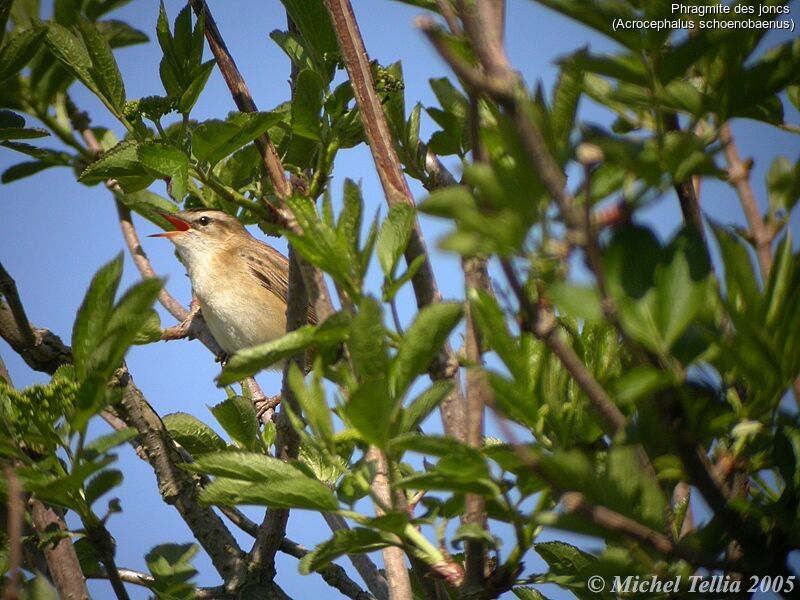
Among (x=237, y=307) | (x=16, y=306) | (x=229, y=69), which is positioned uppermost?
(x=237, y=307)

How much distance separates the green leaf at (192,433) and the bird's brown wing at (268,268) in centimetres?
322

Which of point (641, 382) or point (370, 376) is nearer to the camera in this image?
point (641, 382)

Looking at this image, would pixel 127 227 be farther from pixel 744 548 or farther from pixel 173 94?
pixel 744 548

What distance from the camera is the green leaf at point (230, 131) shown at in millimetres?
2006

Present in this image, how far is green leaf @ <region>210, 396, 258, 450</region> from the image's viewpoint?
2379 millimetres

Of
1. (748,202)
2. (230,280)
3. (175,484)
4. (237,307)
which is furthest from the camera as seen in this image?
(230,280)

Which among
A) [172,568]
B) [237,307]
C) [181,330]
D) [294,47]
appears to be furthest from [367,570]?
[237,307]

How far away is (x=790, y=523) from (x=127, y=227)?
10.3 feet

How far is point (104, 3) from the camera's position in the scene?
10.8 feet

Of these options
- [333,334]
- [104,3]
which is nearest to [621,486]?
[333,334]

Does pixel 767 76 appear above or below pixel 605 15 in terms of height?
below

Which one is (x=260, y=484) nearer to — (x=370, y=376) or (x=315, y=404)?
(x=315, y=404)
